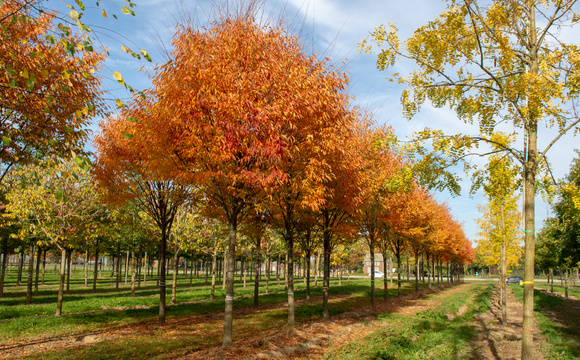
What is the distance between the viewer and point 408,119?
8.19m

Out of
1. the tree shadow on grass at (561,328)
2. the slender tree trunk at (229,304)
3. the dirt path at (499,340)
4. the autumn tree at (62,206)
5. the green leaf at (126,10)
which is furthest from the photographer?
the autumn tree at (62,206)

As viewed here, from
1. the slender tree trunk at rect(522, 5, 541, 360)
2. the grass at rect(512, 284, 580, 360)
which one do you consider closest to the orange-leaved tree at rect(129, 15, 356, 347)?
the slender tree trunk at rect(522, 5, 541, 360)

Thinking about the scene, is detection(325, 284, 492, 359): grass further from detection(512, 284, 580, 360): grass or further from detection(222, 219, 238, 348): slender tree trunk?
detection(222, 219, 238, 348): slender tree trunk

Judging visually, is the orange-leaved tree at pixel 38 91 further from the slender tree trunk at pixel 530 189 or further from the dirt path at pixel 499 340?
the dirt path at pixel 499 340

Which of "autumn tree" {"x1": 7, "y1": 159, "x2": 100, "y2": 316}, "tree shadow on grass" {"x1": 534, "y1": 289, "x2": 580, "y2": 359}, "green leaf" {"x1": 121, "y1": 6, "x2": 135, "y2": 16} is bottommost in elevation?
"tree shadow on grass" {"x1": 534, "y1": 289, "x2": 580, "y2": 359}

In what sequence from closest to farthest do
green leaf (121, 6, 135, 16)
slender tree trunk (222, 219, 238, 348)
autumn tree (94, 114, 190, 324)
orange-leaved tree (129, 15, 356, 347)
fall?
green leaf (121, 6, 135, 16), orange-leaved tree (129, 15, 356, 347), slender tree trunk (222, 219, 238, 348), autumn tree (94, 114, 190, 324)

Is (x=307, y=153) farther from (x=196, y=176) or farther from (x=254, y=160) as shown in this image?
(x=196, y=176)

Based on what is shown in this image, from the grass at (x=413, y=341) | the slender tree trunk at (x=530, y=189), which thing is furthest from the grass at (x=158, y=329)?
the slender tree trunk at (x=530, y=189)

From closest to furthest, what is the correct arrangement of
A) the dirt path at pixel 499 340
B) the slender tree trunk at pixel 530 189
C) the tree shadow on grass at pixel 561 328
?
the slender tree trunk at pixel 530 189, the dirt path at pixel 499 340, the tree shadow on grass at pixel 561 328

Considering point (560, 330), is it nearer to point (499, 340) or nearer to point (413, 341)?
point (499, 340)

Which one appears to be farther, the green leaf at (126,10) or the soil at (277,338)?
the soil at (277,338)

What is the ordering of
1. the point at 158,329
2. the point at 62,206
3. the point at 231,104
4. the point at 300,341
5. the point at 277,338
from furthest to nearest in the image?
1. the point at 62,206
2. the point at 158,329
3. the point at 300,341
4. the point at 277,338
5. the point at 231,104

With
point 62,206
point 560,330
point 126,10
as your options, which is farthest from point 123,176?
point 560,330

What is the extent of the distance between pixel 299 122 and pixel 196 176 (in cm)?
320
